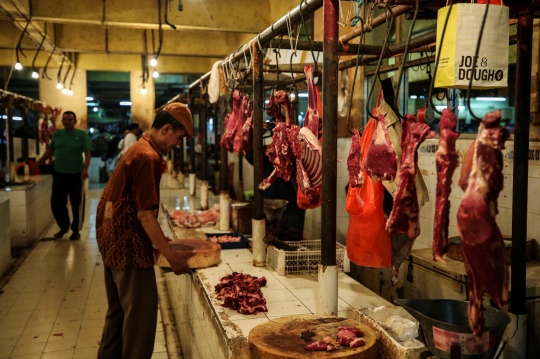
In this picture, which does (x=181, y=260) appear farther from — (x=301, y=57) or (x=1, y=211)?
(x=1, y=211)

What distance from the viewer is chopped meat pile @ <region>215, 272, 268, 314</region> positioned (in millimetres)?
3524

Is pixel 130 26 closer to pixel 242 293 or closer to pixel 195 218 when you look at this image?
pixel 195 218

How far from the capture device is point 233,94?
566 centimetres

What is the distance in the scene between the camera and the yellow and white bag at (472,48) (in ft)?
7.65

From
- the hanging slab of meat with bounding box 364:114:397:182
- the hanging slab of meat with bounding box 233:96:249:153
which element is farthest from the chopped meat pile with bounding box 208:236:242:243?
the hanging slab of meat with bounding box 364:114:397:182

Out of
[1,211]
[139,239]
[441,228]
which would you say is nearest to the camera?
[441,228]

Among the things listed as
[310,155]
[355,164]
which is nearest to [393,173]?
[355,164]

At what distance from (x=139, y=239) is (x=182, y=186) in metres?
8.70

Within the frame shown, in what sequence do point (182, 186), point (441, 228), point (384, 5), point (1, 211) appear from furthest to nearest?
1. point (182, 186)
2. point (1, 211)
3. point (384, 5)
4. point (441, 228)

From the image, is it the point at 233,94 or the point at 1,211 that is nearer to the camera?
the point at 233,94

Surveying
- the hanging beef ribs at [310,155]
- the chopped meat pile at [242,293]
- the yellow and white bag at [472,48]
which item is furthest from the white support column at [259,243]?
the yellow and white bag at [472,48]

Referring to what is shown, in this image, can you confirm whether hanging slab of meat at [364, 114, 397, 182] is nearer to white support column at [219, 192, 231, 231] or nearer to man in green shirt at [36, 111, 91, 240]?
white support column at [219, 192, 231, 231]

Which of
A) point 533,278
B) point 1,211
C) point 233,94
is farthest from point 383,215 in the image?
point 1,211

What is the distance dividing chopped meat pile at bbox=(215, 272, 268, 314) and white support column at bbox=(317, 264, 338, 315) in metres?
0.58
